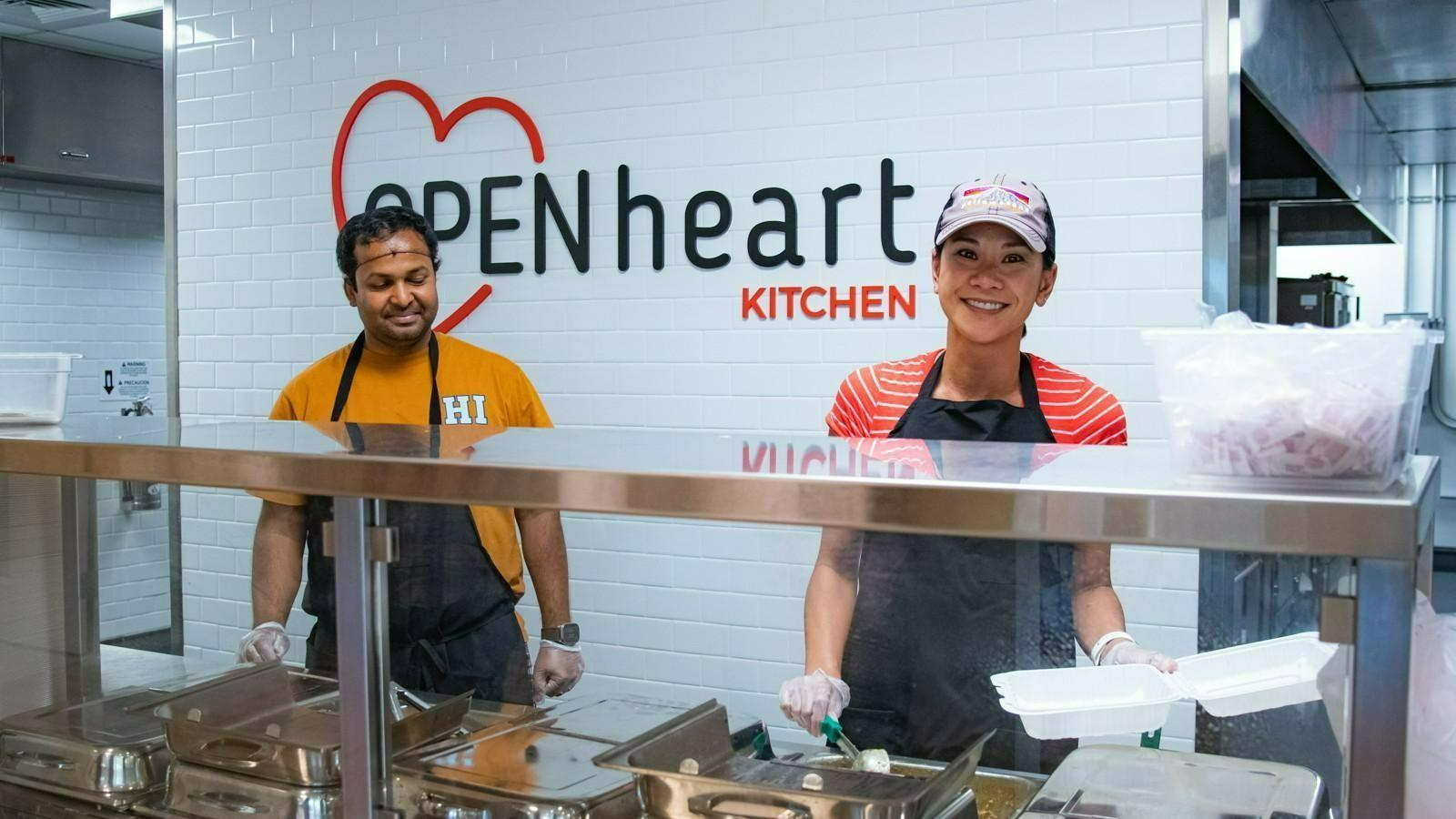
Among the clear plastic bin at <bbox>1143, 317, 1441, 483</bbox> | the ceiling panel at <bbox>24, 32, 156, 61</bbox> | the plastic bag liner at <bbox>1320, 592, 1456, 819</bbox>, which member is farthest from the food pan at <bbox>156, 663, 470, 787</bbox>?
the ceiling panel at <bbox>24, 32, 156, 61</bbox>

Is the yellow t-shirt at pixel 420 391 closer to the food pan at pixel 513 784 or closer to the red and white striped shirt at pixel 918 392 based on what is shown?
the red and white striped shirt at pixel 918 392

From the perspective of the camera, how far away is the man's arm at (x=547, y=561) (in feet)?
5.42

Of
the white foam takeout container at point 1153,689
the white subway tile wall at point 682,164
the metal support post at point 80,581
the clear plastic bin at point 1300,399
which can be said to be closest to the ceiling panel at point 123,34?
the white subway tile wall at point 682,164

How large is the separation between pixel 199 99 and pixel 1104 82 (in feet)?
10.8

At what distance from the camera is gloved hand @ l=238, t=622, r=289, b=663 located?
1771mm

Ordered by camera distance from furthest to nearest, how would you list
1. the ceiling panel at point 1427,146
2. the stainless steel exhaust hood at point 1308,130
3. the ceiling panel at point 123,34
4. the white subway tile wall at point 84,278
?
the ceiling panel at point 1427,146 < the white subway tile wall at point 84,278 < the ceiling panel at point 123,34 < the stainless steel exhaust hood at point 1308,130

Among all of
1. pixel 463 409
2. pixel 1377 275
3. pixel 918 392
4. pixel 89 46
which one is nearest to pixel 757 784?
pixel 918 392

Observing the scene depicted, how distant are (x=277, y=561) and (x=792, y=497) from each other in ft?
2.70

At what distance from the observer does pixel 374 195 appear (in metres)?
4.44

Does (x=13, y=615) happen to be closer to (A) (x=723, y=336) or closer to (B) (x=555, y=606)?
(B) (x=555, y=606)

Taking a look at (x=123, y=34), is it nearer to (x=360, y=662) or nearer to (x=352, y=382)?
(x=352, y=382)

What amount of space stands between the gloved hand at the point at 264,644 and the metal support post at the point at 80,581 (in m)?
0.36

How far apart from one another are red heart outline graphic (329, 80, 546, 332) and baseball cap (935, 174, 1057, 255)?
1.89m

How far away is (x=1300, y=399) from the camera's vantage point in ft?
3.53
